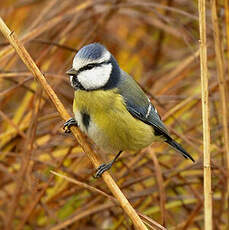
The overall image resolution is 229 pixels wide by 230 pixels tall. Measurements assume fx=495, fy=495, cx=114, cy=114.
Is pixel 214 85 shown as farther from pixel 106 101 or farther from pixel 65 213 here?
pixel 65 213

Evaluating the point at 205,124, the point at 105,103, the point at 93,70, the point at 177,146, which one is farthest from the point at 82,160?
the point at 205,124

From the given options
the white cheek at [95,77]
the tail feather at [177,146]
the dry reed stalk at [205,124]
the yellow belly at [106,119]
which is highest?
the white cheek at [95,77]

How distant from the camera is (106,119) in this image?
5.79 ft

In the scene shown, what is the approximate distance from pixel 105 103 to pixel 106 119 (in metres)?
0.06

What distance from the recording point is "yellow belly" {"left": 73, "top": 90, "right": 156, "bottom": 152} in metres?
1.76

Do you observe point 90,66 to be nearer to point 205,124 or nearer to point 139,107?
point 139,107

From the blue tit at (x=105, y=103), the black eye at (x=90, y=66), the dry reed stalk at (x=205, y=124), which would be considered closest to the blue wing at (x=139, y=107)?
the blue tit at (x=105, y=103)

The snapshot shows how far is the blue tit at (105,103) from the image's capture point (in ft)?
5.52

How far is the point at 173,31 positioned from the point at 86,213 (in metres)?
1.13

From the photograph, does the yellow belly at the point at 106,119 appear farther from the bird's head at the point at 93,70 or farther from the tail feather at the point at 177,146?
the tail feather at the point at 177,146

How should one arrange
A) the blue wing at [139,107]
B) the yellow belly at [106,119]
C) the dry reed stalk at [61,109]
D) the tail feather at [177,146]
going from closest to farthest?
the dry reed stalk at [61,109] → the yellow belly at [106,119] → the blue wing at [139,107] → the tail feather at [177,146]

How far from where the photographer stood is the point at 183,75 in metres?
2.56

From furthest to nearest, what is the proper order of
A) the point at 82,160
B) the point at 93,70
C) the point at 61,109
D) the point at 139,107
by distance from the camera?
the point at 82,160, the point at 139,107, the point at 93,70, the point at 61,109

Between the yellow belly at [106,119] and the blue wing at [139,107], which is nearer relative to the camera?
the yellow belly at [106,119]
